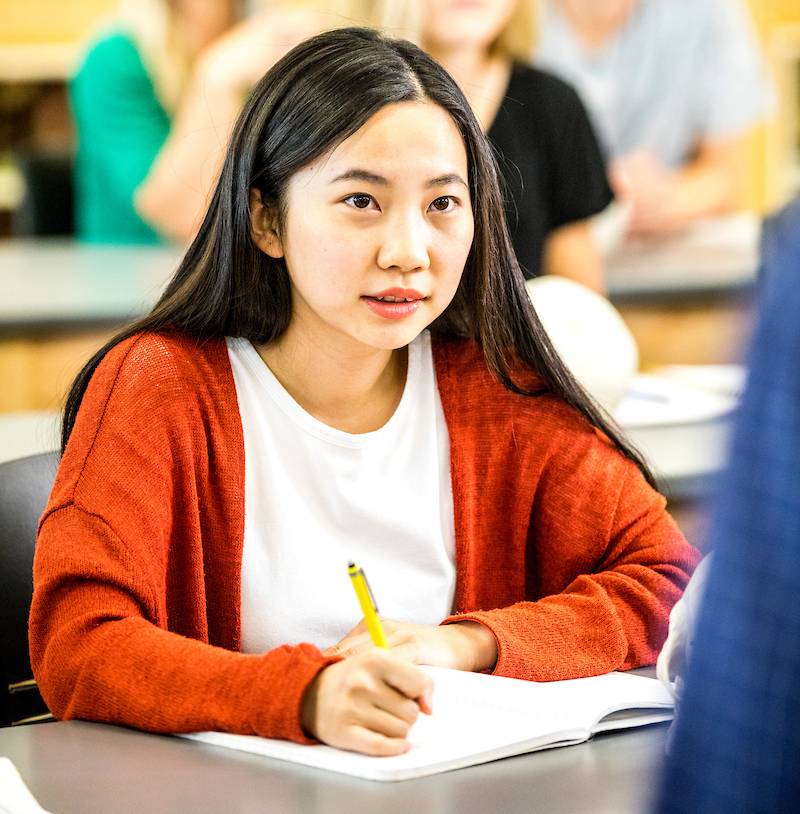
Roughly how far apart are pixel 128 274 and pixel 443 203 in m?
1.66

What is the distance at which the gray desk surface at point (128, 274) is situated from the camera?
7.23 ft

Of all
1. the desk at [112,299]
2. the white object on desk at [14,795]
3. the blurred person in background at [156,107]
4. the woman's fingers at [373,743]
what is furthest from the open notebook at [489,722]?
the blurred person in background at [156,107]

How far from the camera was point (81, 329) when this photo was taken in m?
2.24

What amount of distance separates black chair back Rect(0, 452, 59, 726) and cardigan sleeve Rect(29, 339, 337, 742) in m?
0.12

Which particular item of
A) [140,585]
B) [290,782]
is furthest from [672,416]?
[290,782]

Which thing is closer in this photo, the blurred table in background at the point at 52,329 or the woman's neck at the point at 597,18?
the blurred table in background at the point at 52,329

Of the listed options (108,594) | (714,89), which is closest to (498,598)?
(108,594)

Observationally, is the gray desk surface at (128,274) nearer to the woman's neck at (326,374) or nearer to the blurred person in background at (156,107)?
the blurred person in background at (156,107)

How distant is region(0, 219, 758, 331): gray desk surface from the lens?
220cm

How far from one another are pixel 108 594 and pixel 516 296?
42 cm

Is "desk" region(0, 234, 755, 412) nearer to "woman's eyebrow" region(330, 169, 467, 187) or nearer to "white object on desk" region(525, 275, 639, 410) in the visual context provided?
"white object on desk" region(525, 275, 639, 410)

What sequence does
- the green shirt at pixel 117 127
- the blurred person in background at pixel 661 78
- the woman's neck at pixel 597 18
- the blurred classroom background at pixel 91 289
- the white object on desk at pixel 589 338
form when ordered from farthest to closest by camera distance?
the woman's neck at pixel 597 18
the blurred person in background at pixel 661 78
the green shirt at pixel 117 127
the blurred classroom background at pixel 91 289
the white object on desk at pixel 589 338

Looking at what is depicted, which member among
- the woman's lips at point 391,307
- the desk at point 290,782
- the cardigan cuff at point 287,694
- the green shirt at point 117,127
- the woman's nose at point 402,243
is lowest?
the desk at point 290,782

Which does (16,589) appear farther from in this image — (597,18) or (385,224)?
(597,18)
